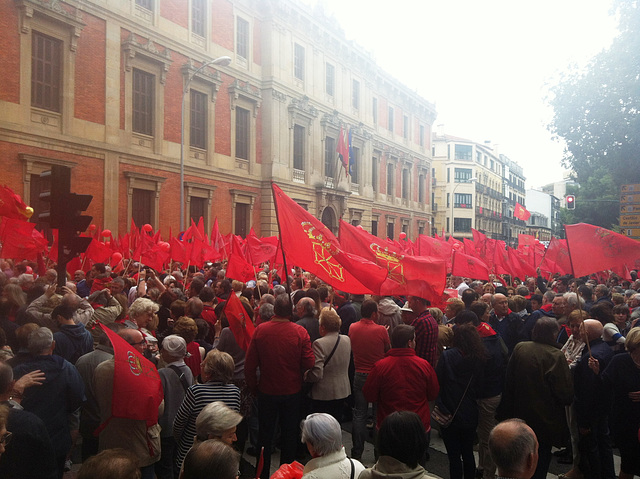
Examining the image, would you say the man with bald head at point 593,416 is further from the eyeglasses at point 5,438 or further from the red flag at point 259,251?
the red flag at point 259,251

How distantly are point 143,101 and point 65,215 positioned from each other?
15.2 metres

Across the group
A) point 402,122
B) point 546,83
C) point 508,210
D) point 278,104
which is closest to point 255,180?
point 278,104

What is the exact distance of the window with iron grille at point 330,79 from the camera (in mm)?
31547

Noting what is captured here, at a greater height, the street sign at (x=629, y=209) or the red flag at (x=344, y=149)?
the red flag at (x=344, y=149)

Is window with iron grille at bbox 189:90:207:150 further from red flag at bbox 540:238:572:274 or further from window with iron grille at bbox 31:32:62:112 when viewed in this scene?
red flag at bbox 540:238:572:274

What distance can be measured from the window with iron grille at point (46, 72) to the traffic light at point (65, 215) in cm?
1232

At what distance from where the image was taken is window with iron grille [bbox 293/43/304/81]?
94.3 ft

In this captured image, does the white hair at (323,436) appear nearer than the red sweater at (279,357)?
Yes

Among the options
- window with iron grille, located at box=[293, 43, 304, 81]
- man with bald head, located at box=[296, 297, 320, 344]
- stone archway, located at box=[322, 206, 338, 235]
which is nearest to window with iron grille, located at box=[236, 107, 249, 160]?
window with iron grille, located at box=[293, 43, 304, 81]

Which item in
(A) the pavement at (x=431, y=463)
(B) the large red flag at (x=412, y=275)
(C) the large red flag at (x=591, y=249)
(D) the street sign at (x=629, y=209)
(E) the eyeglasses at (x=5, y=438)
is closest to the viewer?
(E) the eyeglasses at (x=5, y=438)

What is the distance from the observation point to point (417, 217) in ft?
147

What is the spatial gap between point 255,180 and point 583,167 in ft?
54.5

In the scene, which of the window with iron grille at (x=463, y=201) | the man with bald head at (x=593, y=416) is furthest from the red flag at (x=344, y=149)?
the window with iron grille at (x=463, y=201)

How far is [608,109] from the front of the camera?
24766 mm
